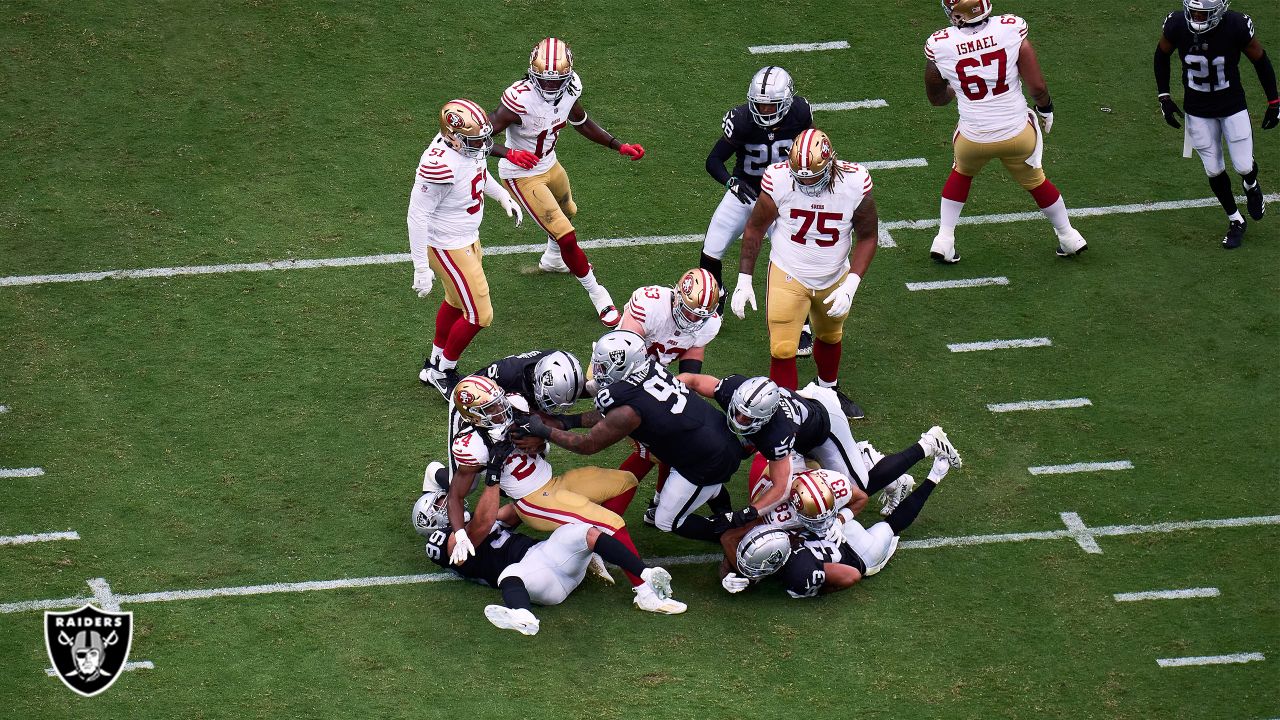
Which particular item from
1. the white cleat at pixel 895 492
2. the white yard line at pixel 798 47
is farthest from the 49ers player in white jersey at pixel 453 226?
the white yard line at pixel 798 47

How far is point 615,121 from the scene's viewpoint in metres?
11.6

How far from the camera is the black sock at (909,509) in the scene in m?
7.78

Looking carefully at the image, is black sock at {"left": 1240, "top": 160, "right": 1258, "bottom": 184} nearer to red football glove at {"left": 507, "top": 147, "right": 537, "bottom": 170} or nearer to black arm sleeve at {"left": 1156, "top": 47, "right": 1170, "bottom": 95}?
black arm sleeve at {"left": 1156, "top": 47, "right": 1170, "bottom": 95}

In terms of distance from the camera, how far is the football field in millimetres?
7117

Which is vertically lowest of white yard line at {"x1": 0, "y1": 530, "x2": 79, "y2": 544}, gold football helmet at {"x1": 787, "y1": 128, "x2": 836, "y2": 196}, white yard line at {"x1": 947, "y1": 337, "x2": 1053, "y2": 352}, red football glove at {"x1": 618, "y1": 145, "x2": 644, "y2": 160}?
white yard line at {"x1": 947, "y1": 337, "x2": 1053, "y2": 352}

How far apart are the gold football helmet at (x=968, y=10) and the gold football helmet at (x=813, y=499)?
3606mm

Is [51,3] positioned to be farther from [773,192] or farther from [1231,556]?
[1231,556]

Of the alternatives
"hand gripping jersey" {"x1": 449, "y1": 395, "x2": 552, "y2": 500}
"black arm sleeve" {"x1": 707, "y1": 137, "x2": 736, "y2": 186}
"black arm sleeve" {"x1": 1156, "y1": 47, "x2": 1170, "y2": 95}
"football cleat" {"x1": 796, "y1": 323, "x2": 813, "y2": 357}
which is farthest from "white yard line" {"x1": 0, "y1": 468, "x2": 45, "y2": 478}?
"black arm sleeve" {"x1": 1156, "y1": 47, "x2": 1170, "y2": 95}

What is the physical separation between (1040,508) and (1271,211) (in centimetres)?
392

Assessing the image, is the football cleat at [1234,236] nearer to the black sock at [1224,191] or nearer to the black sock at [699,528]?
the black sock at [1224,191]

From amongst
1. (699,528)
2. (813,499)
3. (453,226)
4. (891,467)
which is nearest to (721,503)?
(699,528)

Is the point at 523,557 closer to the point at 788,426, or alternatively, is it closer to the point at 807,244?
the point at 788,426

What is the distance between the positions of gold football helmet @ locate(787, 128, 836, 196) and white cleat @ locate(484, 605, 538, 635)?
Answer: 2832 mm

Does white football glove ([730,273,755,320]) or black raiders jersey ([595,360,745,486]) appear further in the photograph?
white football glove ([730,273,755,320])
